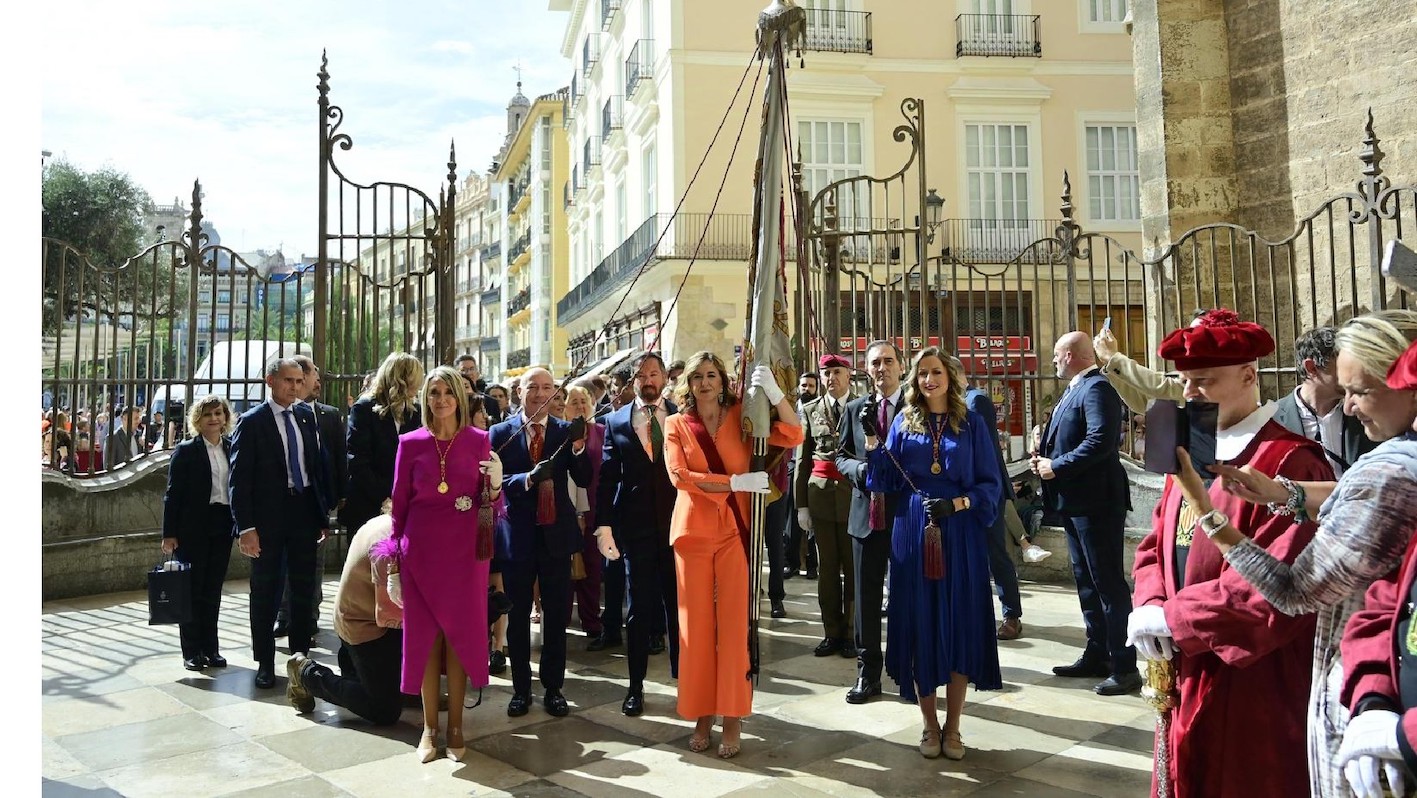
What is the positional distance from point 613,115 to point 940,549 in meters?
23.6

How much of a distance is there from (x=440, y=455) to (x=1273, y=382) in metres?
6.85

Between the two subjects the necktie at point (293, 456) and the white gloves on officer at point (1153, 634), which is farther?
the necktie at point (293, 456)

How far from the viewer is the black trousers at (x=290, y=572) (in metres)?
5.79

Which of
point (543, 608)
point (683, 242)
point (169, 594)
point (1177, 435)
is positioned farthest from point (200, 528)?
point (683, 242)

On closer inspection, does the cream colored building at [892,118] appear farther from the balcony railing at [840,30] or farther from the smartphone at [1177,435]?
the smartphone at [1177,435]

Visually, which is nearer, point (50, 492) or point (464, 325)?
point (50, 492)

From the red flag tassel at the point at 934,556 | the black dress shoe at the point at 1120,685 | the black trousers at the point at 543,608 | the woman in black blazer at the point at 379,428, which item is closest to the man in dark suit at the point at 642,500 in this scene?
the black trousers at the point at 543,608

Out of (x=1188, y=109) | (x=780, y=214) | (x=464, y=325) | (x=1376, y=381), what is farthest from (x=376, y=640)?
(x=464, y=325)

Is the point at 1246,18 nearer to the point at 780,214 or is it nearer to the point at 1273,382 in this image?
the point at 1273,382

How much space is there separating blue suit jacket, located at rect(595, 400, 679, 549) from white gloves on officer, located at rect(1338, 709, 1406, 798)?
3.82 metres

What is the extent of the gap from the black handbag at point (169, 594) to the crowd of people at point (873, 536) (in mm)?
266

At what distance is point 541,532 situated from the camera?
538cm

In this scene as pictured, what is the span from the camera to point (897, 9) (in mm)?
22281

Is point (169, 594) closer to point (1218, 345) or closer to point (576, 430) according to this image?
point (576, 430)
